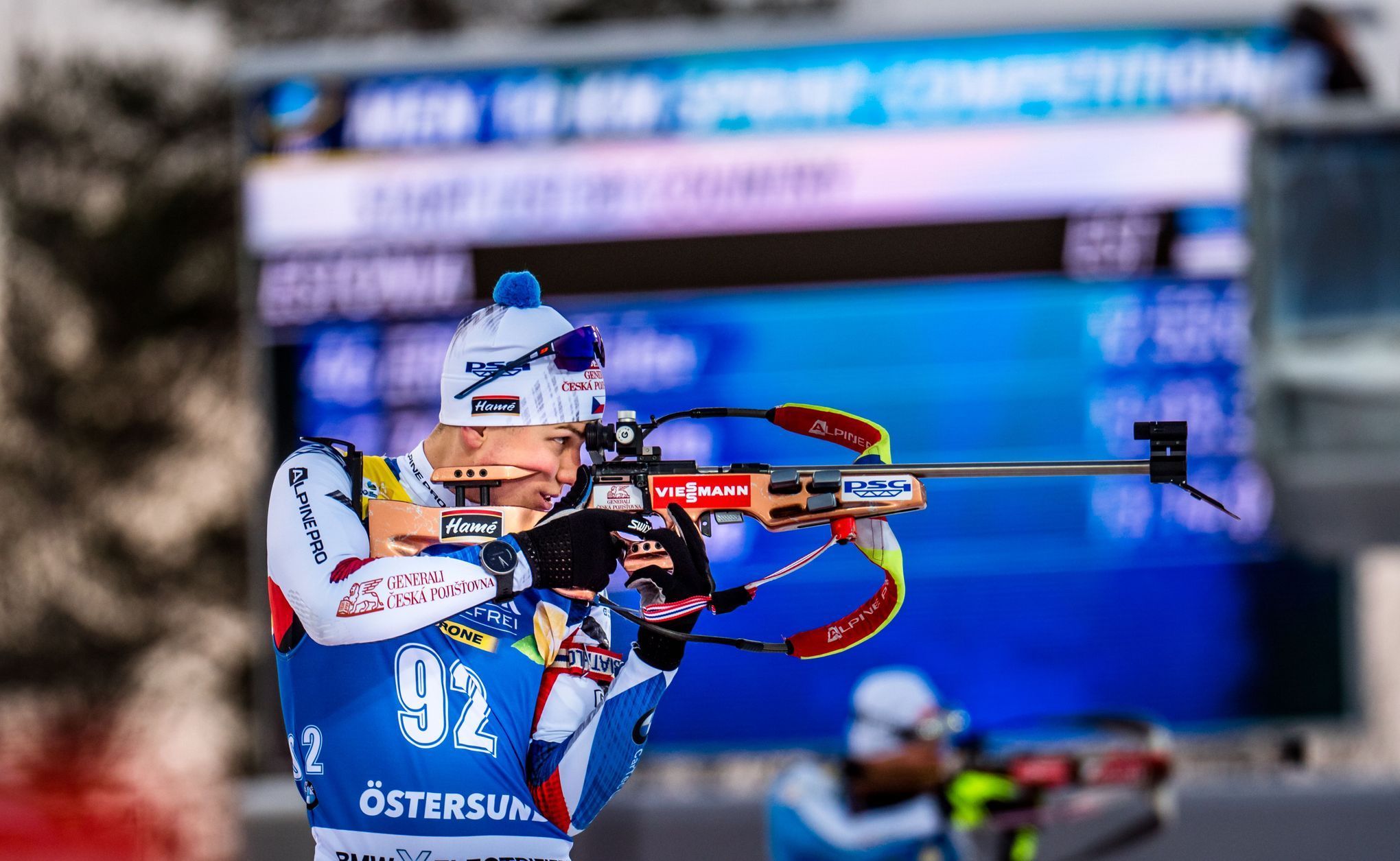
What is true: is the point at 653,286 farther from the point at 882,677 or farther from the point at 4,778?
the point at 4,778

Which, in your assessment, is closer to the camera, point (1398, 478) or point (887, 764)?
point (887, 764)

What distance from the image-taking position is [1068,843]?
290 inches

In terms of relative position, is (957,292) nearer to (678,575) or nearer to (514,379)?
(514,379)

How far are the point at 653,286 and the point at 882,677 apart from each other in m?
2.53

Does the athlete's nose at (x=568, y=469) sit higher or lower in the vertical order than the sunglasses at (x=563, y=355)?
lower

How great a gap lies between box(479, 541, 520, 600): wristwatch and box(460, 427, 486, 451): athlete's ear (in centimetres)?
34

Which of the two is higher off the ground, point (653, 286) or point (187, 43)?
point (187, 43)

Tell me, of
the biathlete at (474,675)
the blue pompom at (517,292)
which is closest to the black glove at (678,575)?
the biathlete at (474,675)

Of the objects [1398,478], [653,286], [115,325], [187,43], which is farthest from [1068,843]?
[187,43]

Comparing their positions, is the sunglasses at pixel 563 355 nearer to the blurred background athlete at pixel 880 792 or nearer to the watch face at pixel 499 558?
the watch face at pixel 499 558

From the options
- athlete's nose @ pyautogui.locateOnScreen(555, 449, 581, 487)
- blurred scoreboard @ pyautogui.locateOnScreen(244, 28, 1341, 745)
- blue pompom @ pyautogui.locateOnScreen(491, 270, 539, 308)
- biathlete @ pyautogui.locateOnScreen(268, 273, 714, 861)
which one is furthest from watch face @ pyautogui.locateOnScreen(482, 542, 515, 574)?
blurred scoreboard @ pyautogui.locateOnScreen(244, 28, 1341, 745)

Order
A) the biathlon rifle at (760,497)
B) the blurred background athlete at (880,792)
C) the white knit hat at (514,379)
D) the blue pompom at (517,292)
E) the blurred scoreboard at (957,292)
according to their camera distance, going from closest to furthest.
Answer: the biathlon rifle at (760,497) < the white knit hat at (514,379) < the blue pompom at (517,292) < the blurred background athlete at (880,792) < the blurred scoreboard at (957,292)

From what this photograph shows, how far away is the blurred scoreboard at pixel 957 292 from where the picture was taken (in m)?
8.30

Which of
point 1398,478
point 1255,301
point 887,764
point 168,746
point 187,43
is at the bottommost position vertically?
point 168,746
